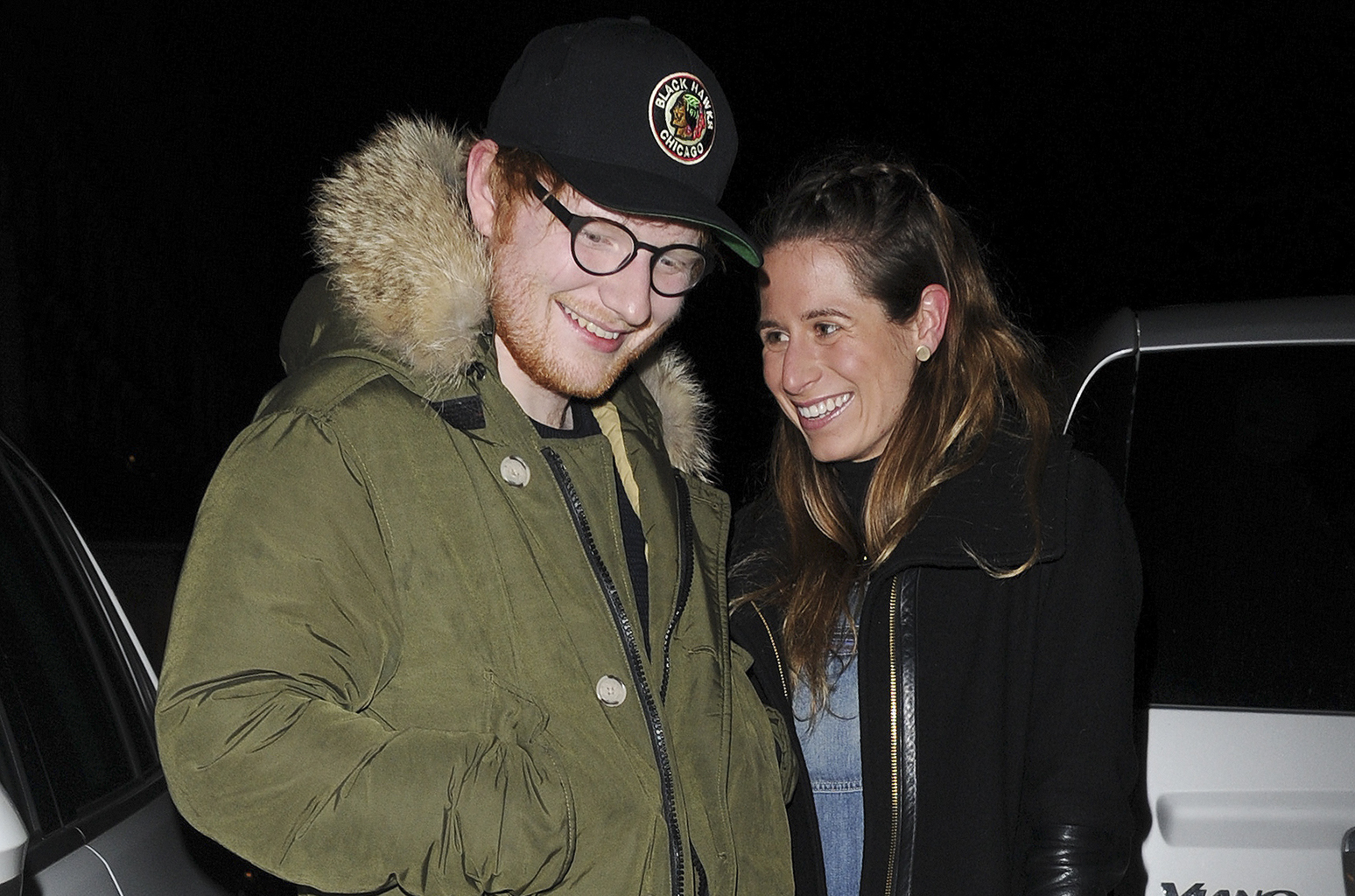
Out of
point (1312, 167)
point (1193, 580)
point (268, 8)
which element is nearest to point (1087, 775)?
A: point (1193, 580)

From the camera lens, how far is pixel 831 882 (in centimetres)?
227

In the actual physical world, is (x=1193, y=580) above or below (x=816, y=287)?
below

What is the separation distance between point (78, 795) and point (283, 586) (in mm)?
797

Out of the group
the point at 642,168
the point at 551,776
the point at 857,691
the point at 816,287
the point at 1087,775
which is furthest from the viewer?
the point at 816,287

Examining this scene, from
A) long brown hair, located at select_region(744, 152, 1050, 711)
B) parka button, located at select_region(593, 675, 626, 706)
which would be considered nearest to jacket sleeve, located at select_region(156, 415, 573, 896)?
parka button, located at select_region(593, 675, 626, 706)

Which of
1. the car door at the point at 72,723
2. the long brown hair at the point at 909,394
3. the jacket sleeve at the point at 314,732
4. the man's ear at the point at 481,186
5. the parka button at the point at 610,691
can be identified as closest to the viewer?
the jacket sleeve at the point at 314,732

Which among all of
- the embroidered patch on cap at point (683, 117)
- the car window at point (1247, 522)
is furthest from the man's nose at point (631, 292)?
the car window at point (1247, 522)

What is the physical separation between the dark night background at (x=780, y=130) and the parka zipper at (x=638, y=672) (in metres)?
7.87

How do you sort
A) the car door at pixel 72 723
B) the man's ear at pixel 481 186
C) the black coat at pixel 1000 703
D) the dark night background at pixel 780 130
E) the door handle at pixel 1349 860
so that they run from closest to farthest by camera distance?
the car door at pixel 72 723 → the man's ear at pixel 481 186 → the black coat at pixel 1000 703 → the door handle at pixel 1349 860 → the dark night background at pixel 780 130

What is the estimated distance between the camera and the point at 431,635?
1592 mm

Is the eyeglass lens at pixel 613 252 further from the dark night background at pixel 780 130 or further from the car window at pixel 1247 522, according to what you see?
the dark night background at pixel 780 130

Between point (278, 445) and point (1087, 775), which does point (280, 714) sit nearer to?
point (278, 445)

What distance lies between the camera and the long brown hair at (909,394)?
7.66 ft

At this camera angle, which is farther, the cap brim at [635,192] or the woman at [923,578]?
the woman at [923,578]
